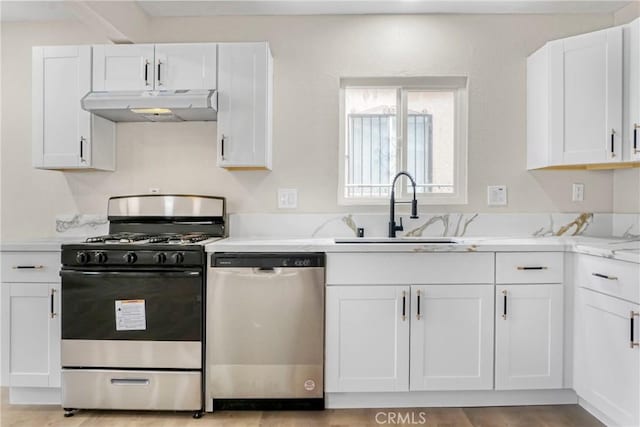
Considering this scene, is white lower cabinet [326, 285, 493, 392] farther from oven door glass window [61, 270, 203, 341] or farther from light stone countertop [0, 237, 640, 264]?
oven door glass window [61, 270, 203, 341]

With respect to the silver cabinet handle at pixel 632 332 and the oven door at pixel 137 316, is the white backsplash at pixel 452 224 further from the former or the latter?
the silver cabinet handle at pixel 632 332

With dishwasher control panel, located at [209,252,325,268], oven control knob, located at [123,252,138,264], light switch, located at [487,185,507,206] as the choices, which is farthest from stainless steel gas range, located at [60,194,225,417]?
light switch, located at [487,185,507,206]

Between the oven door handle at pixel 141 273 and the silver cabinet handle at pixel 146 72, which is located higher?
the silver cabinet handle at pixel 146 72

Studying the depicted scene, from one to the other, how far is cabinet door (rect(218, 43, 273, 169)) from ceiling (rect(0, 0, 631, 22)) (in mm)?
402

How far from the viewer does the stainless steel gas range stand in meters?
2.21

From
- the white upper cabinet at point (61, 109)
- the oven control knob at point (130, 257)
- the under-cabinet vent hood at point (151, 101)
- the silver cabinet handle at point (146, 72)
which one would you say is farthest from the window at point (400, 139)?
the white upper cabinet at point (61, 109)

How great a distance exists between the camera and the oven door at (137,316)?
2205mm

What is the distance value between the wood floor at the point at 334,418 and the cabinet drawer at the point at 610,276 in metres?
0.72

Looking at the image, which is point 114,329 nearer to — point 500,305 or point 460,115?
point 500,305

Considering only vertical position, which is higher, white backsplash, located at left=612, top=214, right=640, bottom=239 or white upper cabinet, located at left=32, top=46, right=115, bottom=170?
white upper cabinet, located at left=32, top=46, right=115, bottom=170

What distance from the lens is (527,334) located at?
7.46 ft

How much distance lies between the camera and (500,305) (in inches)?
89.1

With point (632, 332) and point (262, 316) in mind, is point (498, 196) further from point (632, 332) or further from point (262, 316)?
point (262, 316)
